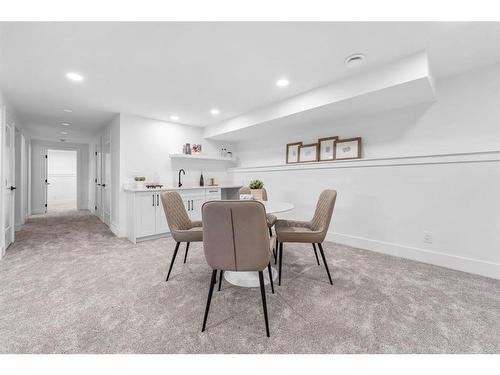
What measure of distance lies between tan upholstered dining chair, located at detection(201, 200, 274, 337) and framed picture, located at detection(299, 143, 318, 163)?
265cm

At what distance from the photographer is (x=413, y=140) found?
9.03 feet

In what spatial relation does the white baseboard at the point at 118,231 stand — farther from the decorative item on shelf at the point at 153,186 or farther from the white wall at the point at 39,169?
the white wall at the point at 39,169

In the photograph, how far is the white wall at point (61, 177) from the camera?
29.2ft

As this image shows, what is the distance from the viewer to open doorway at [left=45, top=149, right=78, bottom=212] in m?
8.90

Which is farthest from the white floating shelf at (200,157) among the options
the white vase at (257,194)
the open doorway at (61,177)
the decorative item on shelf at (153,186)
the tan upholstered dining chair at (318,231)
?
the open doorway at (61,177)

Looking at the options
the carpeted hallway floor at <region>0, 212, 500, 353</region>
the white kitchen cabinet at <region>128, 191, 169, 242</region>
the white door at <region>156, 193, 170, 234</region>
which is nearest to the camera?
the carpeted hallway floor at <region>0, 212, 500, 353</region>

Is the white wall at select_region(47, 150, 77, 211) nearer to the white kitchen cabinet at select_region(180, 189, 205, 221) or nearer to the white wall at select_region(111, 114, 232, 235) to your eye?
the white wall at select_region(111, 114, 232, 235)

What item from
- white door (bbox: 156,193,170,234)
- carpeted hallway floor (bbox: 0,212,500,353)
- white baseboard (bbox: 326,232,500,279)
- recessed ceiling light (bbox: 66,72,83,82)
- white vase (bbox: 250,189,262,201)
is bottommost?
carpeted hallway floor (bbox: 0,212,500,353)

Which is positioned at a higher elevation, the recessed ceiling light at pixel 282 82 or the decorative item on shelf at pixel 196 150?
the recessed ceiling light at pixel 282 82

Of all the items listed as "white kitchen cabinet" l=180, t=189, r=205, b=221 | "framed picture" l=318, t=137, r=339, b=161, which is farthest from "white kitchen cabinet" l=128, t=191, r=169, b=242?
"framed picture" l=318, t=137, r=339, b=161

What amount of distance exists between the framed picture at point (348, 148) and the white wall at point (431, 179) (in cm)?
11

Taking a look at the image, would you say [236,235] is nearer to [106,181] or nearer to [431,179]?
[431,179]

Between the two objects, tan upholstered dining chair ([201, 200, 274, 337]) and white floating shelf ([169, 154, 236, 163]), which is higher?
white floating shelf ([169, 154, 236, 163])
